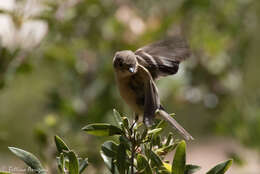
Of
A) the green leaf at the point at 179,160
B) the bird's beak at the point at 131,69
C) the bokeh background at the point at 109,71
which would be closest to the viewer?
the green leaf at the point at 179,160

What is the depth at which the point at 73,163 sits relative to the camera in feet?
1.47

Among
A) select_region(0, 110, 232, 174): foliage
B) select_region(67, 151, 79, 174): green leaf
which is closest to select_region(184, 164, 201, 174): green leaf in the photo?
select_region(0, 110, 232, 174): foliage

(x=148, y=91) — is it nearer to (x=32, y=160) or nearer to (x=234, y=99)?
(x=32, y=160)

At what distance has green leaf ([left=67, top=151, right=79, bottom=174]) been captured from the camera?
17.6 inches

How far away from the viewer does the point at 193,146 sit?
2.06 m

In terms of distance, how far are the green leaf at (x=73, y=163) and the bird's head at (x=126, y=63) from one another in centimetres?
15

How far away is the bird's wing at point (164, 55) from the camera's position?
583 mm

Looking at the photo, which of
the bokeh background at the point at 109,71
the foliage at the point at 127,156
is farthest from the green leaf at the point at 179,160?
the bokeh background at the point at 109,71

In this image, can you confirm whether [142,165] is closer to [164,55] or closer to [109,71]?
[164,55]

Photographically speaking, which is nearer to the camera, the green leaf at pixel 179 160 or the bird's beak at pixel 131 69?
the green leaf at pixel 179 160

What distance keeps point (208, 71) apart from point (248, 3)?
42cm

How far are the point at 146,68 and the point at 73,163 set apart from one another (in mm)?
194

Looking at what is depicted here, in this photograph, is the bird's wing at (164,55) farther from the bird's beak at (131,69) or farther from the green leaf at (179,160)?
the green leaf at (179,160)

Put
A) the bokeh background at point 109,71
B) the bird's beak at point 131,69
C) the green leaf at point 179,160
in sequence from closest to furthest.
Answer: the green leaf at point 179,160
the bird's beak at point 131,69
the bokeh background at point 109,71
